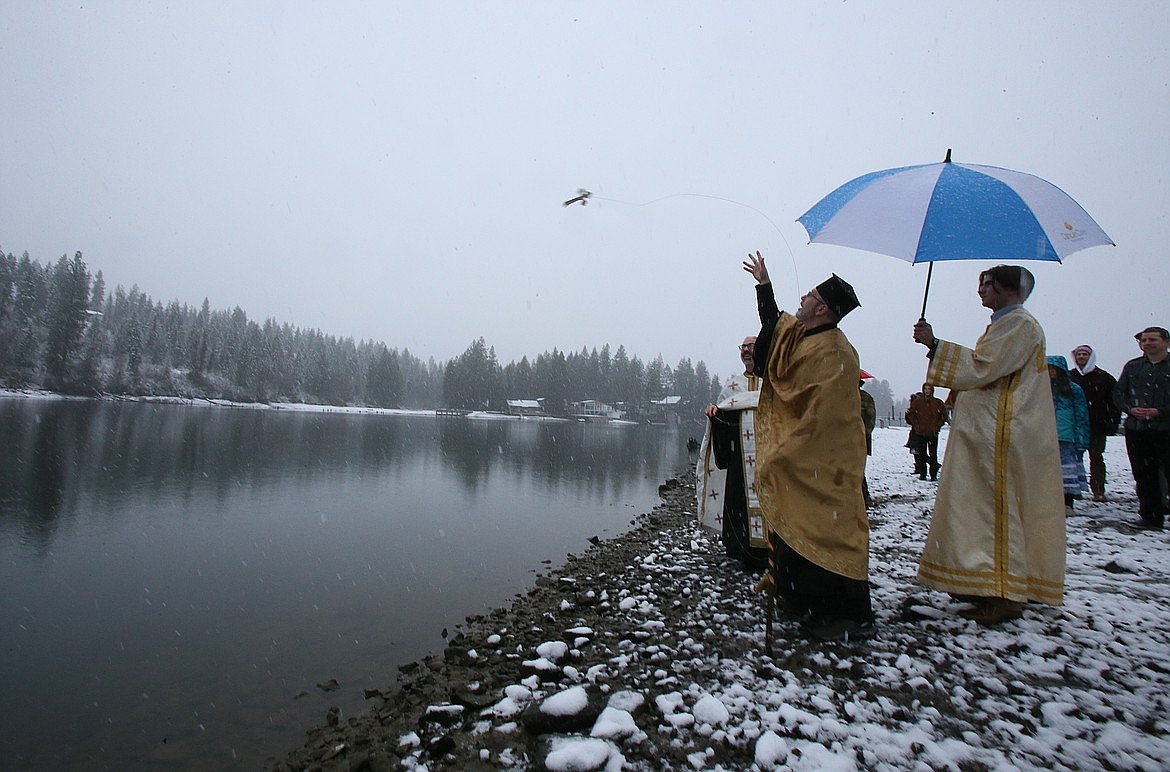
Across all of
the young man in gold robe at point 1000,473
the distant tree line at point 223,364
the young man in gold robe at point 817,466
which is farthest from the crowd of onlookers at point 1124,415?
the distant tree line at point 223,364

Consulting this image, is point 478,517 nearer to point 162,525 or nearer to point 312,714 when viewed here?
point 162,525

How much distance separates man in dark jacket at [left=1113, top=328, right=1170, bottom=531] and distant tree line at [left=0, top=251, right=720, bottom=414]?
90.5 metres

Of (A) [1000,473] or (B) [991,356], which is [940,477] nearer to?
(A) [1000,473]

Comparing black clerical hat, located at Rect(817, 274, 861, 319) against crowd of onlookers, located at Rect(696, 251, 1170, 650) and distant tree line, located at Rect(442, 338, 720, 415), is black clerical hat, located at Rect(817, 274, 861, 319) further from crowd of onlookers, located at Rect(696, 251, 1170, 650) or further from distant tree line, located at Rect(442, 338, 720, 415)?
distant tree line, located at Rect(442, 338, 720, 415)

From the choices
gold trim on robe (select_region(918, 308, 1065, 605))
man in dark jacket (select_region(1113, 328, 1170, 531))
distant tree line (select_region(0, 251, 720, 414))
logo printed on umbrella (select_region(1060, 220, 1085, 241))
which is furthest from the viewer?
distant tree line (select_region(0, 251, 720, 414))

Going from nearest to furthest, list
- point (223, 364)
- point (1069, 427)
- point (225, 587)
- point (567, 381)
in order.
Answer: point (225, 587)
point (1069, 427)
point (223, 364)
point (567, 381)

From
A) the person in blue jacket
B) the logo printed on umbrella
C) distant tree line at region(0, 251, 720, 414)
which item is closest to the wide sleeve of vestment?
the logo printed on umbrella

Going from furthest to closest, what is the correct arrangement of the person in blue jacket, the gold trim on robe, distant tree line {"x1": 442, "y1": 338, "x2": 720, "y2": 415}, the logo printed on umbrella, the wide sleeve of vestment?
distant tree line {"x1": 442, "y1": 338, "x2": 720, "y2": 415}
the person in blue jacket
the logo printed on umbrella
the wide sleeve of vestment
the gold trim on robe

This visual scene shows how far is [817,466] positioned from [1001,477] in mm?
1354

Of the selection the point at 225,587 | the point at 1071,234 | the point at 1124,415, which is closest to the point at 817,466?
the point at 1071,234

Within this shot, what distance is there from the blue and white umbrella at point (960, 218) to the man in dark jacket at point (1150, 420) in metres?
3.98

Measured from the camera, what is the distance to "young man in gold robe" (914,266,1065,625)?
3.71m

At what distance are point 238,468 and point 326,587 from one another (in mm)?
12359

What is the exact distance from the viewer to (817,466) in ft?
Result: 12.3
